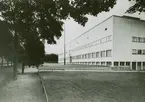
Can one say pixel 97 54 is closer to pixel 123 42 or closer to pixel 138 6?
pixel 123 42

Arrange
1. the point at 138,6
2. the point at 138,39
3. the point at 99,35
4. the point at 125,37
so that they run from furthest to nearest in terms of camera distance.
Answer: the point at 99,35
the point at 138,39
the point at 125,37
the point at 138,6

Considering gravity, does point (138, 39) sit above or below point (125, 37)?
below

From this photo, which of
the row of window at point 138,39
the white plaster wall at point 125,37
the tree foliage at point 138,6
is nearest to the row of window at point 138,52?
the white plaster wall at point 125,37

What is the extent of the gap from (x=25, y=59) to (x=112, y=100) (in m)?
28.9

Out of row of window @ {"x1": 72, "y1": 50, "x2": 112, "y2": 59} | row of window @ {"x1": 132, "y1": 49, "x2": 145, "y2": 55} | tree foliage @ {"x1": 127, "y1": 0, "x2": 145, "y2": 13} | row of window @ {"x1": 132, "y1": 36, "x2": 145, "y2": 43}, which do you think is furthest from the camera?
row of window @ {"x1": 72, "y1": 50, "x2": 112, "y2": 59}

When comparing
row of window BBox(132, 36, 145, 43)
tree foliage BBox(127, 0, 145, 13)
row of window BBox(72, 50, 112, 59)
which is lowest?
row of window BBox(72, 50, 112, 59)

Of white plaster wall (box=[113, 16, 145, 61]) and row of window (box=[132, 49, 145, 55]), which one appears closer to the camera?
white plaster wall (box=[113, 16, 145, 61])

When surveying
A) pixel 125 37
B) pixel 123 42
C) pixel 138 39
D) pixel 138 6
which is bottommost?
pixel 123 42

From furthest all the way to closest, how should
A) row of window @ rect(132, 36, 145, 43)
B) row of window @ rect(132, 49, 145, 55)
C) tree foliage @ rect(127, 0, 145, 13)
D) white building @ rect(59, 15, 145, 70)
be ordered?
1. row of window @ rect(132, 36, 145, 43)
2. row of window @ rect(132, 49, 145, 55)
3. white building @ rect(59, 15, 145, 70)
4. tree foliage @ rect(127, 0, 145, 13)

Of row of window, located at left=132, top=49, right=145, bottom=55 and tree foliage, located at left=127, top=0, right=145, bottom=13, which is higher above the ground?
tree foliage, located at left=127, top=0, right=145, bottom=13

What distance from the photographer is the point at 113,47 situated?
55250 mm

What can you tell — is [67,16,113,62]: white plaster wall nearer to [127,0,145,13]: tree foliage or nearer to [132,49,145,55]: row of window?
[132,49,145,55]: row of window

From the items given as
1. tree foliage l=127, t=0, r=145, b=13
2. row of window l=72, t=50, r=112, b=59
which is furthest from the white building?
tree foliage l=127, t=0, r=145, b=13

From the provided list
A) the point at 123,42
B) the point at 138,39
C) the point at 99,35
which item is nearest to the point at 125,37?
the point at 123,42
